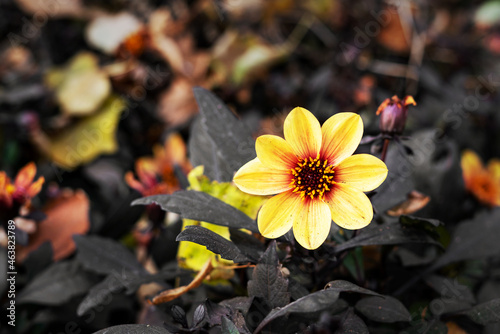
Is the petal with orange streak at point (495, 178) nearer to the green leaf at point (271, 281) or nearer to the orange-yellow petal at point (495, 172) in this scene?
the orange-yellow petal at point (495, 172)

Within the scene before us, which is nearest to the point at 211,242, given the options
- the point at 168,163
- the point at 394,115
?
the point at 394,115

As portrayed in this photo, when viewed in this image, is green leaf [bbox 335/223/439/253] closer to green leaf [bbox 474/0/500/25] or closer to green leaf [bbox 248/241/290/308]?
green leaf [bbox 248/241/290/308]

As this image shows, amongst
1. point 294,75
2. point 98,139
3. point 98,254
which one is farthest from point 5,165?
point 294,75

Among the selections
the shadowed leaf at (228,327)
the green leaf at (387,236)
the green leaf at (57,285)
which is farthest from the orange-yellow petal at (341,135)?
the green leaf at (57,285)

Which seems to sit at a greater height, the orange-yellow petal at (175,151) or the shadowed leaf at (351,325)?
the shadowed leaf at (351,325)

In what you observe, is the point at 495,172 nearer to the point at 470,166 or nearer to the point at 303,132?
the point at 470,166

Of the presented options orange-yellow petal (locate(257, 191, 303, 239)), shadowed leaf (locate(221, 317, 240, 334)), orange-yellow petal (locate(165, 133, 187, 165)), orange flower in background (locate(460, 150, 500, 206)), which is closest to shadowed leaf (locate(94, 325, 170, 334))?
shadowed leaf (locate(221, 317, 240, 334))

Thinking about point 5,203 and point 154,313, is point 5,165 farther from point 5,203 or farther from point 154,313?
point 154,313
